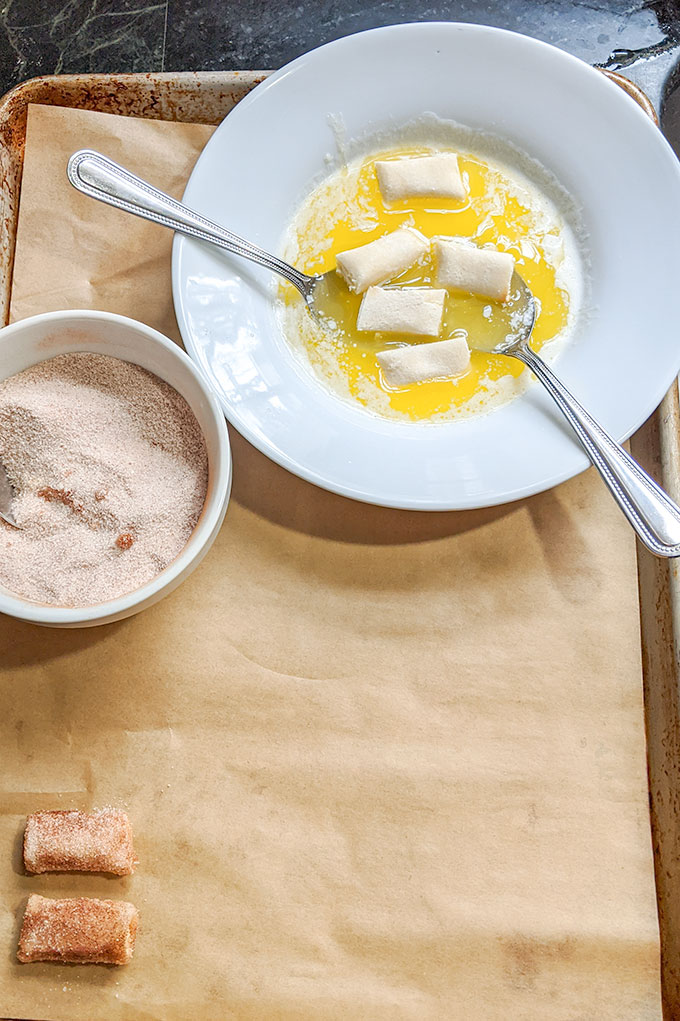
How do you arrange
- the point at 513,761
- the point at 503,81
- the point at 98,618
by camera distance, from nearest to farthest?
1. the point at 98,618
2. the point at 513,761
3. the point at 503,81

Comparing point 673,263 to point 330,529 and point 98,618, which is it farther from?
point 98,618

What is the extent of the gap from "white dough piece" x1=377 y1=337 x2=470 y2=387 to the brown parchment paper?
8.1 inches

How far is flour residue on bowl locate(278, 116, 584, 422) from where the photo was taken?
1.33 m

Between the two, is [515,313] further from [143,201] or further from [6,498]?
[6,498]

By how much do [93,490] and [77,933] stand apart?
57 centimetres

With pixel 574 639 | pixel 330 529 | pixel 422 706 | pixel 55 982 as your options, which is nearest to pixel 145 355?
pixel 330 529

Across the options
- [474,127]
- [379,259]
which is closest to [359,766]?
[379,259]

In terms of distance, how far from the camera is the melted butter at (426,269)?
52.4 inches

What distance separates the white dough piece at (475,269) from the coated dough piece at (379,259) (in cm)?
5

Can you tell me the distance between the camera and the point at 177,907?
1.17m

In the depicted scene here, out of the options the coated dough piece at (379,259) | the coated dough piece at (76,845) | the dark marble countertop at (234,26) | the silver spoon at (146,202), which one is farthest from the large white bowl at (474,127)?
the coated dough piece at (76,845)

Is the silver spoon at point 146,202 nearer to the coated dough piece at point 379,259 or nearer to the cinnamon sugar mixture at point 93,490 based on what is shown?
the coated dough piece at point 379,259

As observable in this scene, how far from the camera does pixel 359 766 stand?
120cm

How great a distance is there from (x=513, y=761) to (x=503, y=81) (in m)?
1.00
